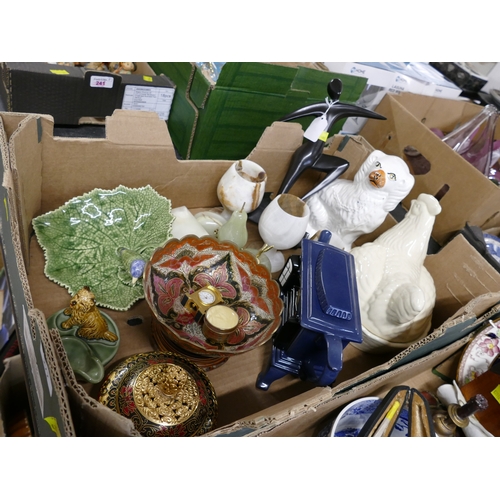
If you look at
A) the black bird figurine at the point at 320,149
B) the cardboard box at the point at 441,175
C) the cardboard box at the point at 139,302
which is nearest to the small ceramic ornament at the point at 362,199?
the black bird figurine at the point at 320,149

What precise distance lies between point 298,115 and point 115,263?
0.58 metres

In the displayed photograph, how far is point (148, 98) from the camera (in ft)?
4.73

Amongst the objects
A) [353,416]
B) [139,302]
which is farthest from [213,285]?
[353,416]

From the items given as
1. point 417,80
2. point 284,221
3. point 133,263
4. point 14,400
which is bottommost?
point 14,400

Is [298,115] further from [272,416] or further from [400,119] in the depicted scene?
[272,416]

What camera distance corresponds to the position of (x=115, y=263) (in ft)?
2.90

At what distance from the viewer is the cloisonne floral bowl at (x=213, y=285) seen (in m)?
0.81

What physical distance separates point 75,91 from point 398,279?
1145 mm

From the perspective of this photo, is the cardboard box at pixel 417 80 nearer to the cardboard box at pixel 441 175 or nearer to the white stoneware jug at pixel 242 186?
the cardboard box at pixel 441 175

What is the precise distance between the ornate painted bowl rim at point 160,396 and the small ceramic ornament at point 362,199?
1.92 feet

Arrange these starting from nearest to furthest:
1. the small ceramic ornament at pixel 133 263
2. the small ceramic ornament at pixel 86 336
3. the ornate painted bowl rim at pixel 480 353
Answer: the small ceramic ornament at pixel 86 336 < the small ceramic ornament at pixel 133 263 < the ornate painted bowl rim at pixel 480 353

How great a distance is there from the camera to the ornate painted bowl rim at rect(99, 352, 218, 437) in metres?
0.63

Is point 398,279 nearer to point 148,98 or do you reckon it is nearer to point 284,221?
point 284,221

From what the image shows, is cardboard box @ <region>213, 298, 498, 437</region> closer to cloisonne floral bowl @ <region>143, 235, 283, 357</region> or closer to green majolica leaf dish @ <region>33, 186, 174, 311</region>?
cloisonne floral bowl @ <region>143, 235, 283, 357</region>
